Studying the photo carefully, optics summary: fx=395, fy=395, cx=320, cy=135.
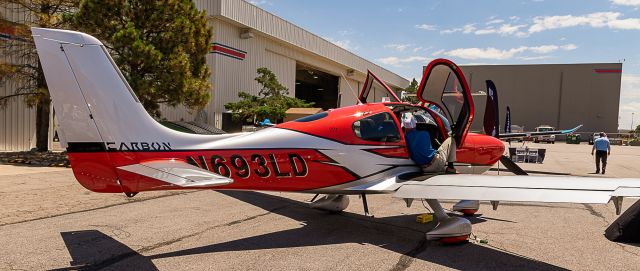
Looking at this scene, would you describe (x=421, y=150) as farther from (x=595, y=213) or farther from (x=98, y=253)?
(x=98, y=253)

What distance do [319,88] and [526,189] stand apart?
55.2 meters

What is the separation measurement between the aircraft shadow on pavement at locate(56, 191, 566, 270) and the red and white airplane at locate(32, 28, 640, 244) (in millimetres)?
472

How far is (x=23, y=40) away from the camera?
1669 centimetres

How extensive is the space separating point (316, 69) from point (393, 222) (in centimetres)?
3636

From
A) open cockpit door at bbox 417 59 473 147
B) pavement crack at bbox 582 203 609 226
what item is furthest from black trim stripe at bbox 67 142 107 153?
pavement crack at bbox 582 203 609 226

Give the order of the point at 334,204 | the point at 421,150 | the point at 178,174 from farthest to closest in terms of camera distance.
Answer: the point at 334,204
the point at 421,150
the point at 178,174

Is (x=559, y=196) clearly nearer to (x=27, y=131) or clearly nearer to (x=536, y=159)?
(x=536, y=159)

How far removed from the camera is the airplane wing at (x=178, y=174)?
4.23 metres

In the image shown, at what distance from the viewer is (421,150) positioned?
675 centimetres

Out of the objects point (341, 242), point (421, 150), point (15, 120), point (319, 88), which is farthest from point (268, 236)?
point (319, 88)

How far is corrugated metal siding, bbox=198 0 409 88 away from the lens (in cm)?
2647

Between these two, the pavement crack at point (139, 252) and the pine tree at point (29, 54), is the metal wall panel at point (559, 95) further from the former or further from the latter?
the pavement crack at point (139, 252)

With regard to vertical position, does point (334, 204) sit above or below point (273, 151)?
below

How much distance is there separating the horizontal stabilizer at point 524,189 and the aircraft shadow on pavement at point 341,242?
0.83 m
